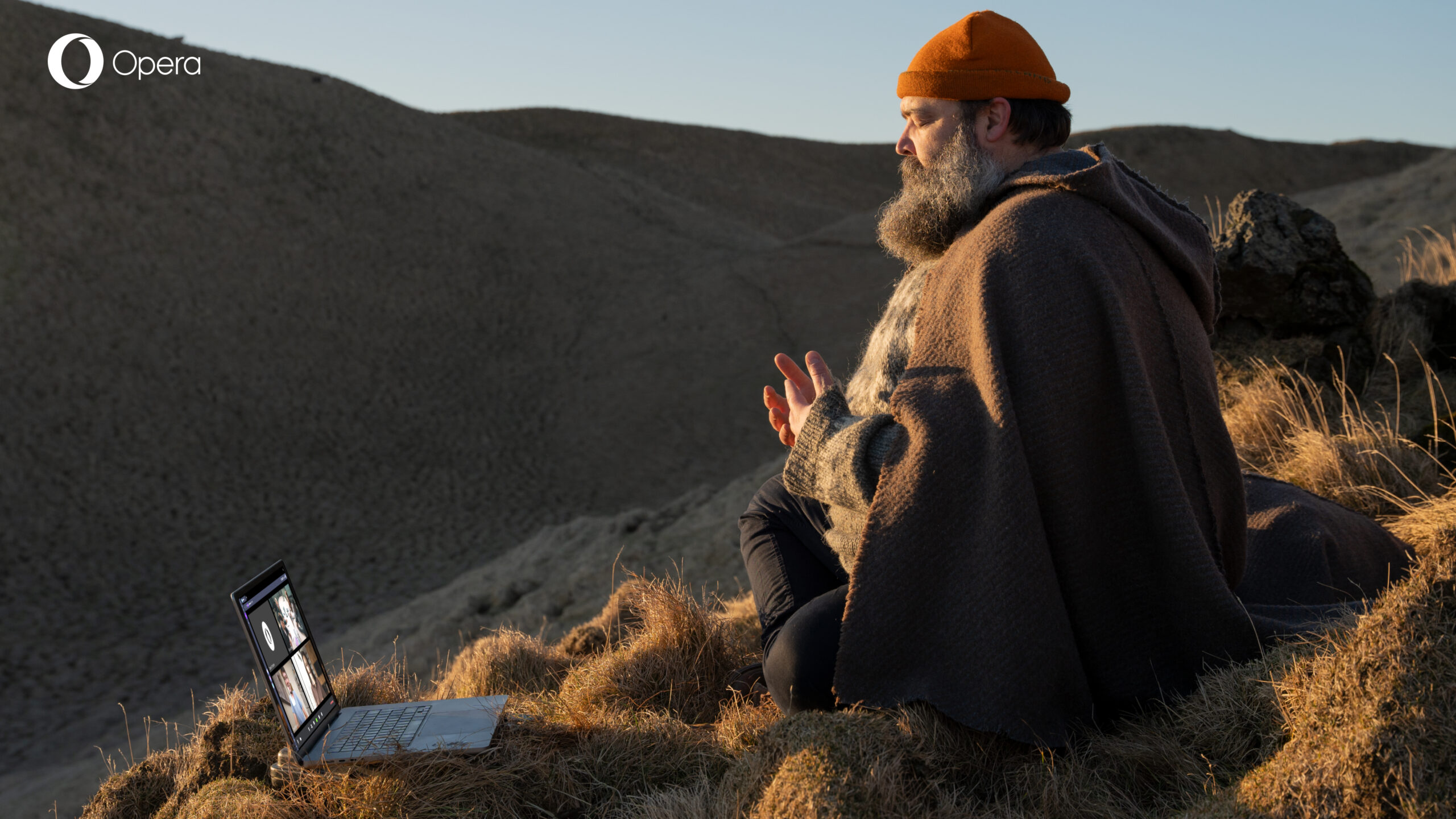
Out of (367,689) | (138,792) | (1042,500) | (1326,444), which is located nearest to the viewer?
(1042,500)

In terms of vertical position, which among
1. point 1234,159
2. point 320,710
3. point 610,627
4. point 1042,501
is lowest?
point 1234,159

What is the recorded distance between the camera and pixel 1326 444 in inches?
143

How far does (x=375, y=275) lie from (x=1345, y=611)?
54.0ft

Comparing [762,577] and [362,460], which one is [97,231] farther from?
[762,577]

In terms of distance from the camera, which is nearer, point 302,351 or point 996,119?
point 996,119

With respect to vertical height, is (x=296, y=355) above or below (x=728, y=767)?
above

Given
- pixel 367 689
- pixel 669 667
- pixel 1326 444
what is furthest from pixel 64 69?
pixel 1326 444

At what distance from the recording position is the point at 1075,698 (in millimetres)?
2041

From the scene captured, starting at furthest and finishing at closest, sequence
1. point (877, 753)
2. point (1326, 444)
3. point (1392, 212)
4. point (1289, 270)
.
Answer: point (1392, 212) → point (1289, 270) → point (1326, 444) → point (877, 753)

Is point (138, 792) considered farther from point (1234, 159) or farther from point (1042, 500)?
point (1234, 159)

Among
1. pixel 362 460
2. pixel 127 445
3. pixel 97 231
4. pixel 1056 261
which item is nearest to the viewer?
pixel 1056 261

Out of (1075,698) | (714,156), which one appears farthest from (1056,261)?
(714,156)

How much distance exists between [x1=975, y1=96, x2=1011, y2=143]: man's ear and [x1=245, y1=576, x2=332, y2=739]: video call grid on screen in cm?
205

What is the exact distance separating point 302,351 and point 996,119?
1365 centimetres
